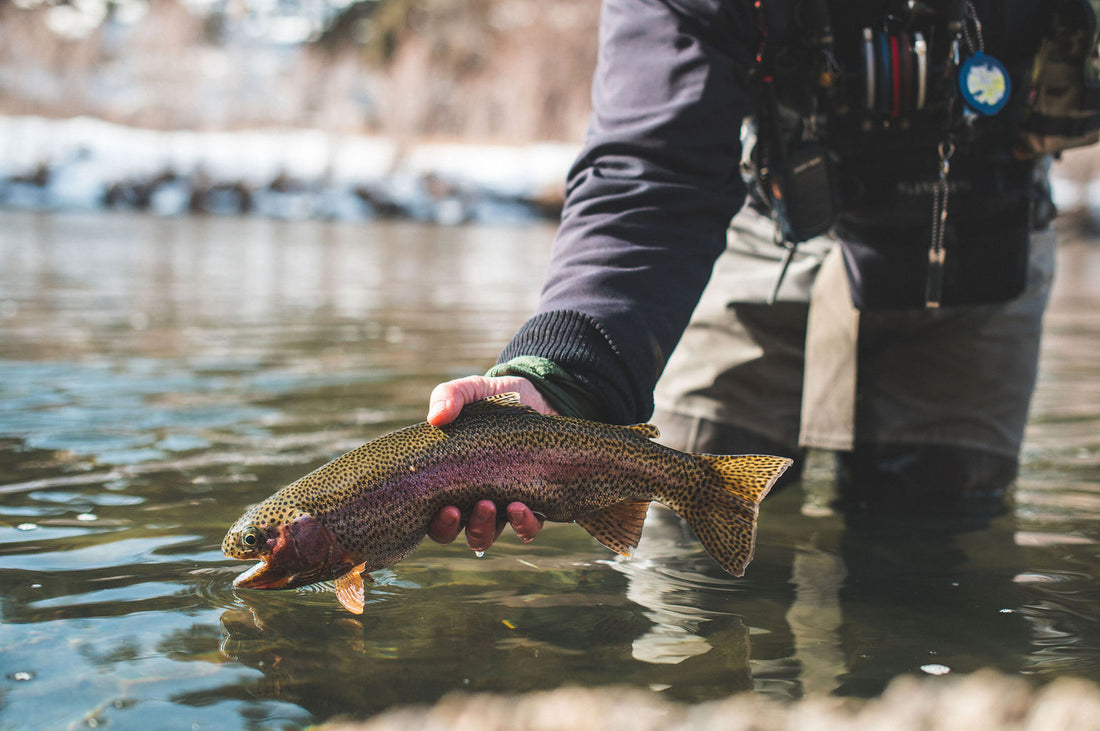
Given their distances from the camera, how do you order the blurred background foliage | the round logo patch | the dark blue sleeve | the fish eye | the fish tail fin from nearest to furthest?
the fish eye → the fish tail fin → the dark blue sleeve → the round logo patch → the blurred background foliage

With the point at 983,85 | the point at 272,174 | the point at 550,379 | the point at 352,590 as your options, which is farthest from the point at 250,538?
the point at 272,174

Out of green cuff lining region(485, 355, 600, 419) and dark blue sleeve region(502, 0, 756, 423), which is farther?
dark blue sleeve region(502, 0, 756, 423)

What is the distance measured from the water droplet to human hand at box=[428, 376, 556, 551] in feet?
2.68

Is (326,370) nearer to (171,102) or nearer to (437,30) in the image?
(171,102)

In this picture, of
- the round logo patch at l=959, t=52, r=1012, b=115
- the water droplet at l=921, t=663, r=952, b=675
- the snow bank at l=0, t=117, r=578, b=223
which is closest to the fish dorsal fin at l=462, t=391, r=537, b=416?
the water droplet at l=921, t=663, r=952, b=675

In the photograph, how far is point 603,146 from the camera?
248 centimetres

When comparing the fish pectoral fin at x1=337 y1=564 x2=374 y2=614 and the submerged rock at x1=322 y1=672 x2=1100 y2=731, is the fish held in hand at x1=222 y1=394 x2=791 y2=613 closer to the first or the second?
the fish pectoral fin at x1=337 y1=564 x2=374 y2=614

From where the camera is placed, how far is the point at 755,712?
1.95 m

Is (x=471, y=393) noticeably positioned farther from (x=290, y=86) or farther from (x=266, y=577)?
(x=290, y=86)

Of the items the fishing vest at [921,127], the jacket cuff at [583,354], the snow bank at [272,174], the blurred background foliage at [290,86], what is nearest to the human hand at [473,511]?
the jacket cuff at [583,354]

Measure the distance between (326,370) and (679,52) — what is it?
143 inches

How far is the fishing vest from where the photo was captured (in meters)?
2.76

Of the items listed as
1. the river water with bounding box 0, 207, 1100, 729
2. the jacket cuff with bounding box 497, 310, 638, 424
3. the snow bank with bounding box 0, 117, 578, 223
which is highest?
the snow bank with bounding box 0, 117, 578, 223

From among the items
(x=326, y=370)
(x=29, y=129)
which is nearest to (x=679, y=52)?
(x=326, y=370)
